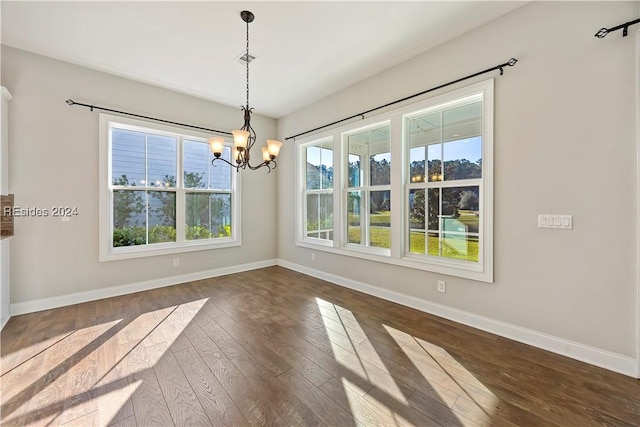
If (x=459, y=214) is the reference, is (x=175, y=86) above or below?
above

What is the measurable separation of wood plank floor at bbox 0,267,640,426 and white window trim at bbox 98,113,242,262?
0.94 m

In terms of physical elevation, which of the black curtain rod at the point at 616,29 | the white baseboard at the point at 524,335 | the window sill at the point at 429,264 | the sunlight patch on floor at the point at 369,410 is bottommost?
the sunlight patch on floor at the point at 369,410

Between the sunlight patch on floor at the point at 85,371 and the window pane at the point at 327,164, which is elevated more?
the window pane at the point at 327,164

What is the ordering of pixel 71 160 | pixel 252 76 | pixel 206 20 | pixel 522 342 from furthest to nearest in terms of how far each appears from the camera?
pixel 252 76, pixel 71 160, pixel 206 20, pixel 522 342

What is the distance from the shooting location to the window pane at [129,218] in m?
3.79

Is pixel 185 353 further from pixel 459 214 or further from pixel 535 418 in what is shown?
pixel 459 214

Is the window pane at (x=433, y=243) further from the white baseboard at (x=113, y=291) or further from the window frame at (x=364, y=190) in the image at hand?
the white baseboard at (x=113, y=291)

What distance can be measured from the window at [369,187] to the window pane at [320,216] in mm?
471

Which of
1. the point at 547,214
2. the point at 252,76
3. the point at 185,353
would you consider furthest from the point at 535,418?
the point at 252,76

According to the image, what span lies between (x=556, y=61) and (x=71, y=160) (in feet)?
17.8

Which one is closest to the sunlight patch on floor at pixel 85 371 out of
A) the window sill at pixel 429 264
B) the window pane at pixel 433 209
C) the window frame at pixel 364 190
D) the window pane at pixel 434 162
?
the window sill at pixel 429 264

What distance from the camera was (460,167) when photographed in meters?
2.96

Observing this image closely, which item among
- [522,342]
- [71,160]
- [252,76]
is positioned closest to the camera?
[522,342]

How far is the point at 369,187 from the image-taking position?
12.8ft
